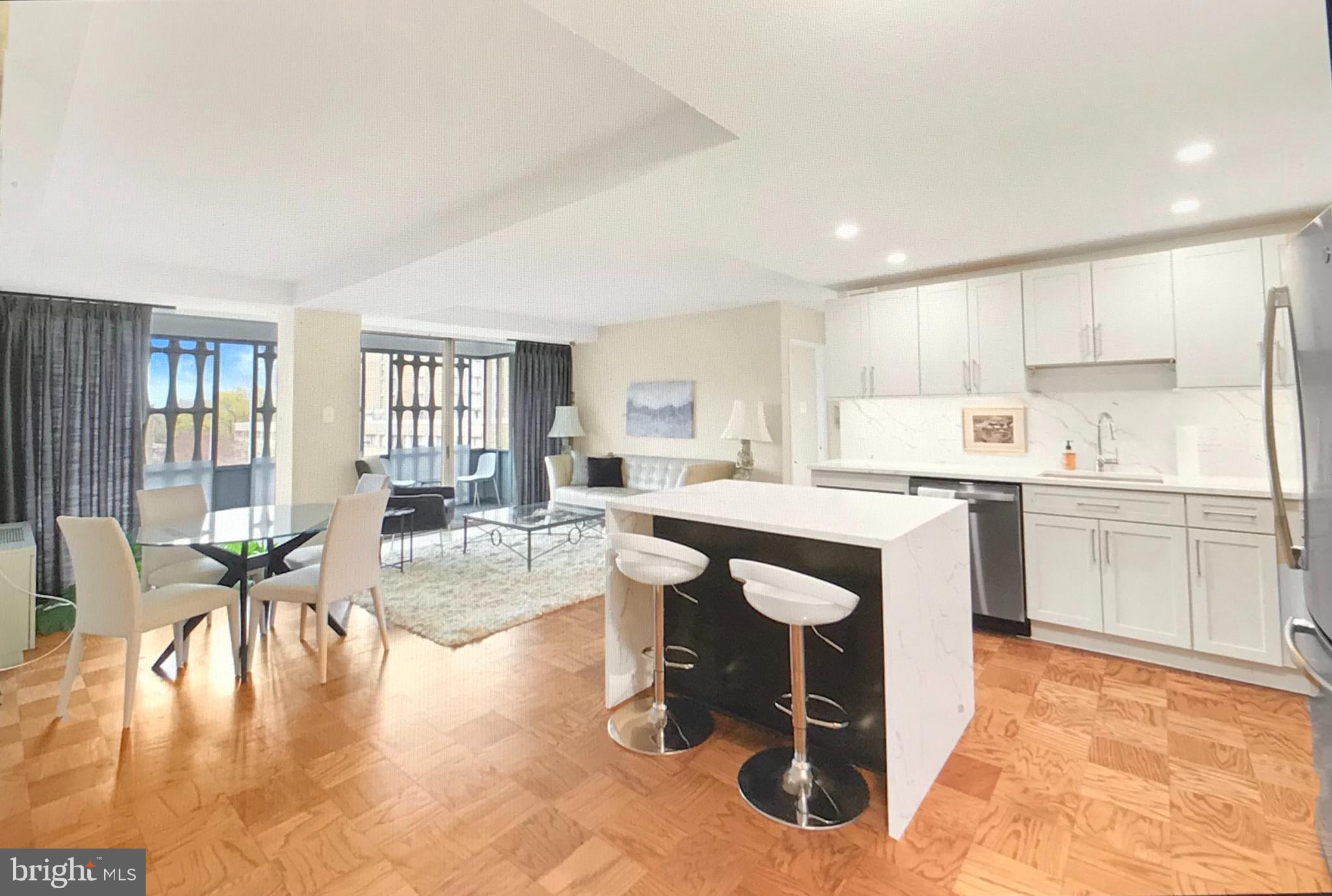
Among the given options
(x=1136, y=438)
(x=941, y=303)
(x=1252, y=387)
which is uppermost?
(x=941, y=303)

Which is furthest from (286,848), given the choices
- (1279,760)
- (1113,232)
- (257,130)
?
(1113,232)

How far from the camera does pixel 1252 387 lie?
9.59 feet

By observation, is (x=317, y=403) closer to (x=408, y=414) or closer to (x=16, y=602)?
(x=408, y=414)

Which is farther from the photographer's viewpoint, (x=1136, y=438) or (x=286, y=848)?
(x=1136, y=438)

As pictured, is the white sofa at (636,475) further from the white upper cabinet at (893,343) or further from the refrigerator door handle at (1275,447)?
the refrigerator door handle at (1275,447)

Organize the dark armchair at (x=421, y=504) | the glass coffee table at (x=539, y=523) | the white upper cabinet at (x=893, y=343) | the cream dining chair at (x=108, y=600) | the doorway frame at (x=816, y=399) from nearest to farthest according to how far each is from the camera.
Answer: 1. the cream dining chair at (x=108, y=600)
2. the white upper cabinet at (x=893, y=343)
3. the glass coffee table at (x=539, y=523)
4. the dark armchair at (x=421, y=504)
5. the doorway frame at (x=816, y=399)

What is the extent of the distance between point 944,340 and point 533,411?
499cm

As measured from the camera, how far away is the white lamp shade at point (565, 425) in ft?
23.4

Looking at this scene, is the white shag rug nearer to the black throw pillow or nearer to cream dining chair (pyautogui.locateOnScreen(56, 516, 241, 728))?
the black throw pillow

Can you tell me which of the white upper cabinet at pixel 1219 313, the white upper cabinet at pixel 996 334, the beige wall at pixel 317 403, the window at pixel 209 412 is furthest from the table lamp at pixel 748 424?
the window at pixel 209 412

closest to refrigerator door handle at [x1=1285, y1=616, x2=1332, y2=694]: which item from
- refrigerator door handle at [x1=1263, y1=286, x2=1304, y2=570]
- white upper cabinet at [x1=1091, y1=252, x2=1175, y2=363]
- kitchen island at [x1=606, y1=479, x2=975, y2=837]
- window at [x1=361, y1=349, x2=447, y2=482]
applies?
refrigerator door handle at [x1=1263, y1=286, x2=1304, y2=570]

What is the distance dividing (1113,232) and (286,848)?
4630mm

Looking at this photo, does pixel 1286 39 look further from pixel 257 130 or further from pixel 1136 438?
pixel 257 130

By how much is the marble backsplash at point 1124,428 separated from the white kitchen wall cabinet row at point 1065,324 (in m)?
0.19
